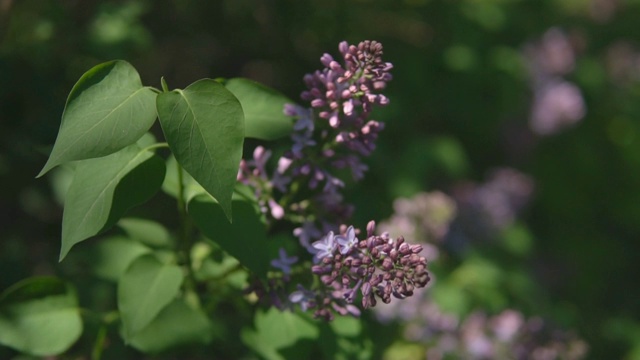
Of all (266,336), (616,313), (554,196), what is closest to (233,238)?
(266,336)

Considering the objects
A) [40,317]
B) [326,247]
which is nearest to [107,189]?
[326,247]

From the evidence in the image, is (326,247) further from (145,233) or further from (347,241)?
(145,233)

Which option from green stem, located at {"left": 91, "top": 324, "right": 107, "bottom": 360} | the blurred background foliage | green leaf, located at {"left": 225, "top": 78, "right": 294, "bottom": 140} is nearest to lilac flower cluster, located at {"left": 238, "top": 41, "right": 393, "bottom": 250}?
green leaf, located at {"left": 225, "top": 78, "right": 294, "bottom": 140}

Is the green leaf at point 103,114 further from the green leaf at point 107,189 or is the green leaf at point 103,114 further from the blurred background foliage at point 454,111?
the blurred background foliage at point 454,111

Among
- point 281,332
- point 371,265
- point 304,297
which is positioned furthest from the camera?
point 281,332

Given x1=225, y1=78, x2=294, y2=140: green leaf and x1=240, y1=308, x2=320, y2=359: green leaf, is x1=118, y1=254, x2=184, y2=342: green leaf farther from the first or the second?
x1=225, y1=78, x2=294, y2=140: green leaf

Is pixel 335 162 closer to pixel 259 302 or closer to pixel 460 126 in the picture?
pixel 259 302

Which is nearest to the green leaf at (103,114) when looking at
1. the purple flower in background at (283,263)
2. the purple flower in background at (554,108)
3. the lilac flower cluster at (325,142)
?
the lilac flower cluster at (325,142)
